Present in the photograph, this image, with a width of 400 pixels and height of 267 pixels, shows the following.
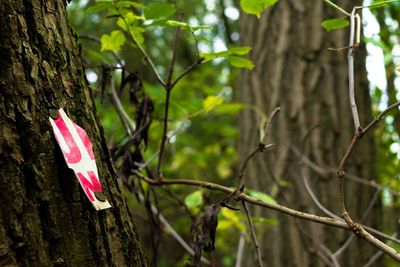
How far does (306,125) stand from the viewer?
2312mm

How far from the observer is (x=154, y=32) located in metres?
5.24

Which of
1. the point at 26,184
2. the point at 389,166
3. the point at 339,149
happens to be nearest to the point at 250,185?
the point at 339,149

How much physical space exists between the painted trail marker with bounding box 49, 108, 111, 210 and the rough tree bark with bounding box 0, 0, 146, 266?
13 millimetres

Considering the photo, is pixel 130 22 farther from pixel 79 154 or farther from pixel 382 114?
pixel 382 114

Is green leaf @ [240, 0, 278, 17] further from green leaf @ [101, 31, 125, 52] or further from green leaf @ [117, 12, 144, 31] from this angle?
green leaf @ [101, 31, 125, 52]

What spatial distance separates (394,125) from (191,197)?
5.57ft

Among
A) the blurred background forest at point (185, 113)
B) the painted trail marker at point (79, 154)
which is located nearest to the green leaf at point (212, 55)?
the blurred background forest at point (185, 113)

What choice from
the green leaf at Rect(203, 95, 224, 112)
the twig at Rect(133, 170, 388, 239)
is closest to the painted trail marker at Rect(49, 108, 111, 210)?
the twig at Rect(133, 170, 388, 239)

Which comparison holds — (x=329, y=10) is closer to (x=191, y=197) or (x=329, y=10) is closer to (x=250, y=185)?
(x=250, y=185)

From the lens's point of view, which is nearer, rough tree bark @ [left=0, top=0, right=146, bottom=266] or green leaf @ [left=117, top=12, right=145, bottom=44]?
rough tree bark @ [left=0, top=0, right=146, bottom=266]

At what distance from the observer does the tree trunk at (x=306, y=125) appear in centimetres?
222

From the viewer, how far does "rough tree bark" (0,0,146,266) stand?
29.1 inches

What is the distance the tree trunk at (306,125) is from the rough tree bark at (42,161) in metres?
1.42

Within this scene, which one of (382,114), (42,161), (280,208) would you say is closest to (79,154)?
(42,161)
